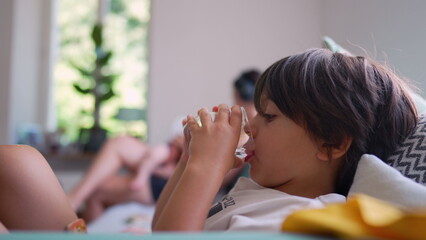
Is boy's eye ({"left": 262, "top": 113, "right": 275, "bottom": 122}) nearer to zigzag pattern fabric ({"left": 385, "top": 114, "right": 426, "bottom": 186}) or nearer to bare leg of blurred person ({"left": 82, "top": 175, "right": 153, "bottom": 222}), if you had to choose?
zigzag pattern fabric ({"left": 385, "top": 114, "right": 426, "bottom": 186})

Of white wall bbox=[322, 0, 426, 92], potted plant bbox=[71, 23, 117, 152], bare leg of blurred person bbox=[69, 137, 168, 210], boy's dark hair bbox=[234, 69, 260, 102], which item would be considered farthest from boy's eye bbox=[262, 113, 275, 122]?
potted plant bbox=[71, 23, 117, 152]

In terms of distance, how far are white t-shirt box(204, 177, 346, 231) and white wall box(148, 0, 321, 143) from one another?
113 inches

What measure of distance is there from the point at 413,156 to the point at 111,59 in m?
3.83

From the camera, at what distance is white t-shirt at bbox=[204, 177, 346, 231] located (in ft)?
2.37

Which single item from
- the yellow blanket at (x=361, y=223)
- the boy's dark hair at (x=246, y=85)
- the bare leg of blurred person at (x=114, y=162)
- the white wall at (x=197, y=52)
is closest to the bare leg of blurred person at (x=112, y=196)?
the bare leg of blurred person at (x=114, y=162)

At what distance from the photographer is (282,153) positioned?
912 millimetres

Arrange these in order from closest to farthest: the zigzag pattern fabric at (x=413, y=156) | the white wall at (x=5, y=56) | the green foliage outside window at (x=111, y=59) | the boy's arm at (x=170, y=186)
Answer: the zigzag pattern fabric at (x=413, y=156)
the boy's arm at (x=170, y=186)
the white wall at (x=5, y=56)
the green foliage outside window at (x=111, y=59)

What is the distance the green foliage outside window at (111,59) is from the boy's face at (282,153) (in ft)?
11.4

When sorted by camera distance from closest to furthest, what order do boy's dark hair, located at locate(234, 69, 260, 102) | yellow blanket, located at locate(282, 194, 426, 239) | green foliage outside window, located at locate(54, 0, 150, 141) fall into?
yellow blanket, located at locate(282, 194, 426, 239)
boy's dark hair, located at locate(234, 69, 260, 102)
green foliage outside window, located at locate(54, 0, 150, 141)

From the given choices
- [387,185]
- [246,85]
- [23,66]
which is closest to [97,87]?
[23,66]

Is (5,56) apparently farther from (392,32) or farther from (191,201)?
(191,201)

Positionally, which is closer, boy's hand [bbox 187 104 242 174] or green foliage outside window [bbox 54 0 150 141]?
boy's hand [bbox 187 104 242 174]

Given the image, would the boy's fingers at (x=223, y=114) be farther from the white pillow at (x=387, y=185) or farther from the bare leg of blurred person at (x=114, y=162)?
the bare leg of blurred person at (x=114, y=162)

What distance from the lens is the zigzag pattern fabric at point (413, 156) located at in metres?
0.82
